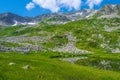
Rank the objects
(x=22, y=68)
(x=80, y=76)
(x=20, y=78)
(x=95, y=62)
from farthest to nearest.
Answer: (x=95, y=62), (x=80, y=76), (x=22, y=68), (x=20, y=78)

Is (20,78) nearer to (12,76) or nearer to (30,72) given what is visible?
(12,76)

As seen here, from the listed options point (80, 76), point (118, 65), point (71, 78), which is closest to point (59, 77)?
point (71, 78)

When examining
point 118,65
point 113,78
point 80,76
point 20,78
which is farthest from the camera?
point 118,65

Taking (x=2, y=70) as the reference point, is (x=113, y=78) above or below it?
below

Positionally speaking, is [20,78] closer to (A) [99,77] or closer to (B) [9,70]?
(B) [9,70]

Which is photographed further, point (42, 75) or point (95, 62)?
point (95, 62)

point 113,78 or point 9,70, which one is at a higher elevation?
point 9,70

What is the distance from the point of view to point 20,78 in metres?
48.4

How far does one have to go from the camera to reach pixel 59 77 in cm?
5450

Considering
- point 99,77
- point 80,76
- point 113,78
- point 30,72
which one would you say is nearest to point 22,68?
point 30,72

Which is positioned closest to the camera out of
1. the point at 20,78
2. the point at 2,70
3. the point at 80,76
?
the point at 20,78

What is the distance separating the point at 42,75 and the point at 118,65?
3655 inches

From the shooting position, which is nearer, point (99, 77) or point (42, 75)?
point (42, 75)

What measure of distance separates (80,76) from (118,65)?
82079 mm
